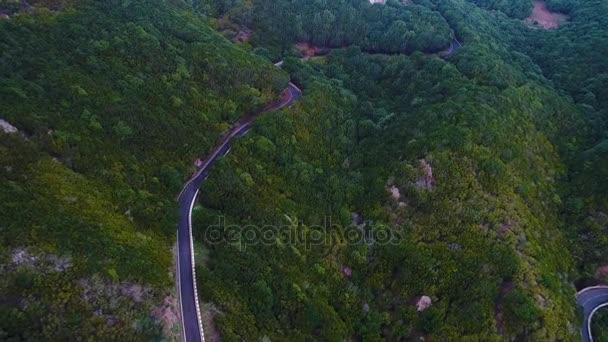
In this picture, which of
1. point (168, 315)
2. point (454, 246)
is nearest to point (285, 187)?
point (454, 246)

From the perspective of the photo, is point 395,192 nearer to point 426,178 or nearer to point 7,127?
point 426,178

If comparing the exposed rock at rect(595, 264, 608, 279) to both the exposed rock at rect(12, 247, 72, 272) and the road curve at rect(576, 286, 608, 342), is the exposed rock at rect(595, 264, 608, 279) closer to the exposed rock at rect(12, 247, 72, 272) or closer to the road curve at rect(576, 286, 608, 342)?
the road curve at rect(576, 286, 608, 342)

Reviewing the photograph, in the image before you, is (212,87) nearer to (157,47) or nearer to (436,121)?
(157,47)

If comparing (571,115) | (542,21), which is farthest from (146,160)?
(542,21)

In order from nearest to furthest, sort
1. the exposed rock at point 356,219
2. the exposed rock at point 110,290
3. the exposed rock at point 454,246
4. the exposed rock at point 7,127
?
the exposed rock at point 110,290 < the exposed rock at point 7,127 < the exposed rock at point 454,246 < the exposed rock at point 356,219

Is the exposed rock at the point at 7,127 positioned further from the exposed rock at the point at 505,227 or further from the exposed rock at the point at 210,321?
the exposed rock at the point at 505,227

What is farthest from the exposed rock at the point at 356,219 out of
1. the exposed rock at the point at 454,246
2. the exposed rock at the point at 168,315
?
the exposed rock at the point at 168,315
